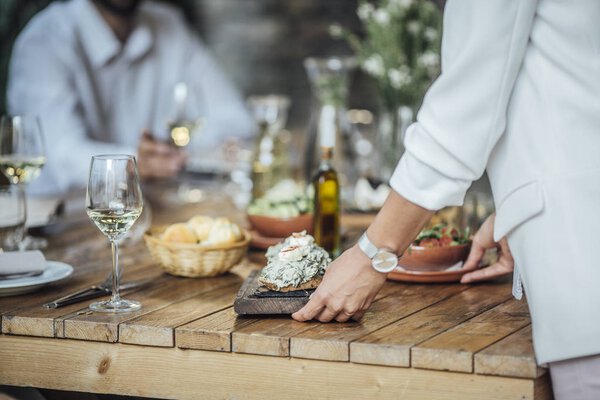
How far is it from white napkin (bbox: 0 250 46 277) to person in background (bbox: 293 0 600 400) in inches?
30.7

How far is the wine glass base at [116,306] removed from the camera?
1.53 meters

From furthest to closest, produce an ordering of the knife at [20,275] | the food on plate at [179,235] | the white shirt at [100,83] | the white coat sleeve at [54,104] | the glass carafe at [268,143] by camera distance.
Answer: the white shirt at [100,83]
the white coat sleeve at [54,104]
the glass carafe at [268,143]
the food on plate at [179,235]
the knife at [20,275]

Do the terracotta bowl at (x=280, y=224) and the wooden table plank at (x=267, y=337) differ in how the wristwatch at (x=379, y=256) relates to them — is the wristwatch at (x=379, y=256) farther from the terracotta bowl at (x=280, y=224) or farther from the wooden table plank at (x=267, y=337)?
the terracotta bowl at (x=280, y=224)

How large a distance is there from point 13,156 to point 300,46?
348 cm

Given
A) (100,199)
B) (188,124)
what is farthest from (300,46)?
(100,199)

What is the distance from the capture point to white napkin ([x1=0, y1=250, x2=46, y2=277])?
1.66 m

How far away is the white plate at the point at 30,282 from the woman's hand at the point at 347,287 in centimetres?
55

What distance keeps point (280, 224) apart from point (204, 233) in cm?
29

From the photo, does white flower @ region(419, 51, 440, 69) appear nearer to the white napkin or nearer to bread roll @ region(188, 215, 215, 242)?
bread roll @ region(188, 215, 215, 242)

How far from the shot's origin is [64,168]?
3586mm

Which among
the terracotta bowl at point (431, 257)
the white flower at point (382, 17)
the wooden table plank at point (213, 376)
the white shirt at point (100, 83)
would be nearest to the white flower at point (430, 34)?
the white flower at point (382, 17)

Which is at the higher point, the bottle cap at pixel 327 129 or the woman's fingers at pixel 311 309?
the bottle cap at pixel 327 129

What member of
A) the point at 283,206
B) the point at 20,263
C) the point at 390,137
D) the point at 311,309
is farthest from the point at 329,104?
the point at 311,309

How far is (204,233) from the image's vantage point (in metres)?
1.78
